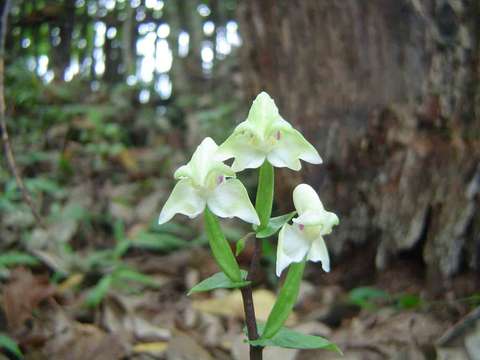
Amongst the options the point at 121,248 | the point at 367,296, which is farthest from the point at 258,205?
the point at 121,248

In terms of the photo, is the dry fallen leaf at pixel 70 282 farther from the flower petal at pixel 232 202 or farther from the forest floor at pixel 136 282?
the flower petal at pixel 232 202

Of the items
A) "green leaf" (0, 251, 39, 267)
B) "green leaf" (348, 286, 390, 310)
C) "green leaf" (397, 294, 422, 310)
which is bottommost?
"green leaf" (348, 286, 390, 310)

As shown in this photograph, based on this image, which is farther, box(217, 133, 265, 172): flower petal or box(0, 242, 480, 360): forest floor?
box(0, 242, 480, 360): forest floor

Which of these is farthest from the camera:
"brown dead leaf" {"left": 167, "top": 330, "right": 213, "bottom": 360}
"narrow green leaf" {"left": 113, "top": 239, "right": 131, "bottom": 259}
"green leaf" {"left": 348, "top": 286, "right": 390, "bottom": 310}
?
"narrow green leaf" {"left": 113, "top": 239, "right": 131, "bottom": 259}

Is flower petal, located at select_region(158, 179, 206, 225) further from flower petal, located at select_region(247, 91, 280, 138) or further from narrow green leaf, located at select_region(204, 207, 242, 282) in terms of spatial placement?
flower petal, located at select_region(247, 91, 280, 138)

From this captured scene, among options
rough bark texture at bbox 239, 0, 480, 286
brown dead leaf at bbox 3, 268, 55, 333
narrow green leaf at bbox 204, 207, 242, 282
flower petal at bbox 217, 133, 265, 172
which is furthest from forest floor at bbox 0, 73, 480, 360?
flower petal at bbox 217, 133, 265, 172

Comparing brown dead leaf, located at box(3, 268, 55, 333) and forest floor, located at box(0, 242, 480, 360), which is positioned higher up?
brown dead leaf, located at box(3, 268, 55, 333)

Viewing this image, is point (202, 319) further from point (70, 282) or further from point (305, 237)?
point (305, 237)

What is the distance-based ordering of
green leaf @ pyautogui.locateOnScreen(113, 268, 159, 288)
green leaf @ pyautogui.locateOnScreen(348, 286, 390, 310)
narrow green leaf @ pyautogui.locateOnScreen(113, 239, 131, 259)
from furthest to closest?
narrow green leaf @ pyautogui.locateOnScreen(113, 239, 131, 259) → green leaf @ pyautogui.locateOnScreen(113, 268, 159, 288) → green leaf @ pyautogui.locateOnScreen(348, 286, 390, 310)
